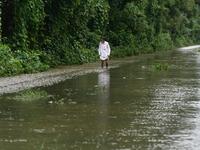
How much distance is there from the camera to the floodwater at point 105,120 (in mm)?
7594

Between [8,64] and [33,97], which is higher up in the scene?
[8,64]

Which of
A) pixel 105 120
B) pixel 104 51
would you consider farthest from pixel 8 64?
pixel 105 120

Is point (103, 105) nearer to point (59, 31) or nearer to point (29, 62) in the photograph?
point (29, 62)

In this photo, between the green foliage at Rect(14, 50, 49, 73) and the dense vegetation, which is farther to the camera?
the dense vegetation

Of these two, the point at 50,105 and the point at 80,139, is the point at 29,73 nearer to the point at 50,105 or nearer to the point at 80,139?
the point at 50,105

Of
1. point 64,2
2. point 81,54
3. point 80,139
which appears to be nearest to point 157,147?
point 80,139

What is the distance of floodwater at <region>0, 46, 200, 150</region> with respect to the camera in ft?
24.9

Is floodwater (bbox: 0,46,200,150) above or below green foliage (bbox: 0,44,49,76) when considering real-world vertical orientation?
below

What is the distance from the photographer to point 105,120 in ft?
31.8

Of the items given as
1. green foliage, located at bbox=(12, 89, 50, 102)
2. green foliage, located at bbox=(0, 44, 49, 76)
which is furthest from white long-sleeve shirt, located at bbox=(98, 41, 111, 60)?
green foliage, located at bbox=(12, 89, 50, 102)

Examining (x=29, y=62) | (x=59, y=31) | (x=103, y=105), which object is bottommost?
(x=103, y=105)

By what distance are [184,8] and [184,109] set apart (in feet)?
220

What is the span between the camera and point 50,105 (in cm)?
1162

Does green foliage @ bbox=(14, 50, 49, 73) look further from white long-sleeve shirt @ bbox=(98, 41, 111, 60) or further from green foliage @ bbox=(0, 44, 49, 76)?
white long-sleeve shirt @ bbox=(98, 41, 111, 60)
